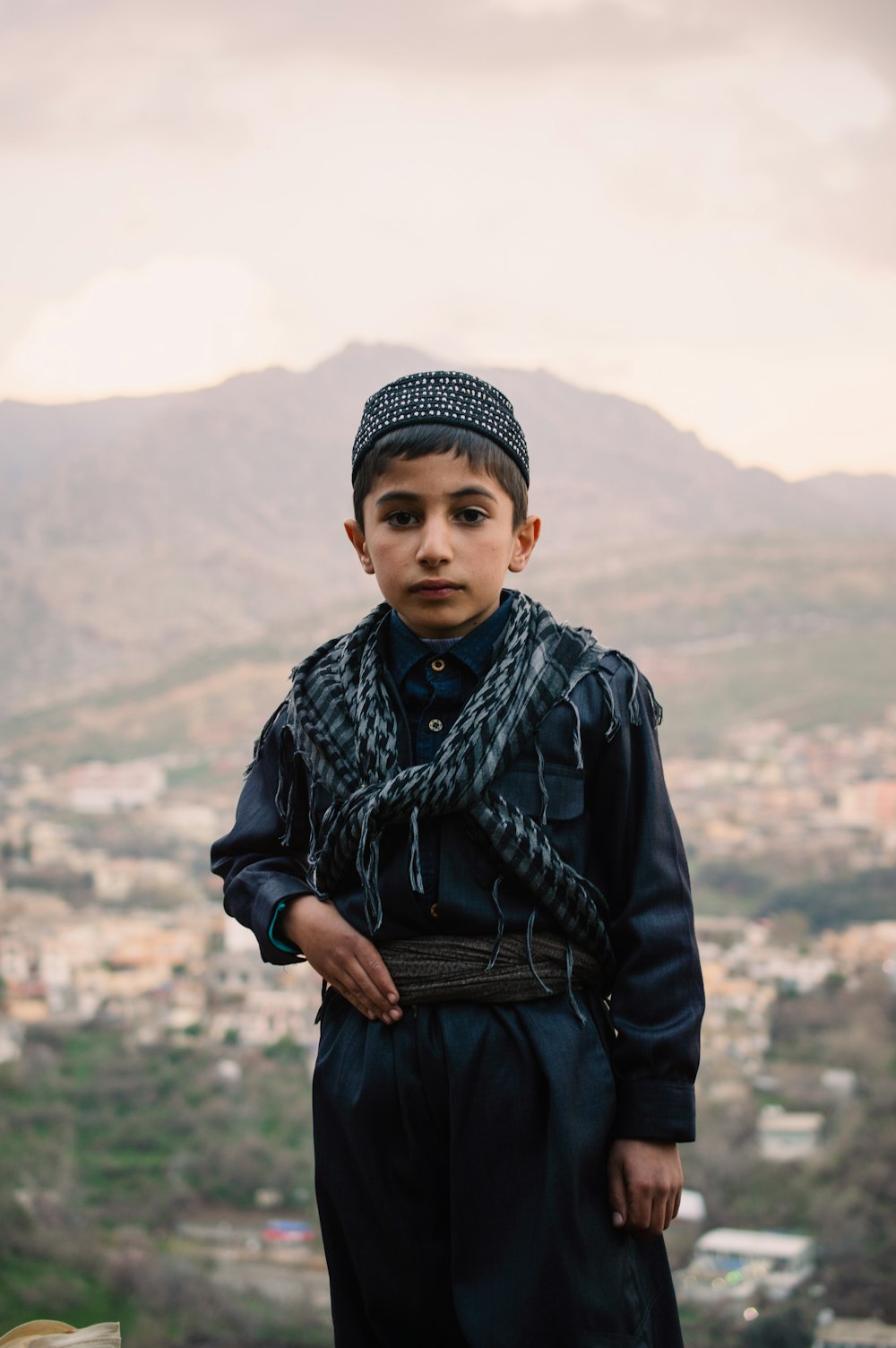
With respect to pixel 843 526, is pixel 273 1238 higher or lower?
lower

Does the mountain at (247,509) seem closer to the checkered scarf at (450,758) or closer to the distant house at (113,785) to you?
the distant house at (113,785)

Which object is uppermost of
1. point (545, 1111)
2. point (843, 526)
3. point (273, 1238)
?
point (843, 526)

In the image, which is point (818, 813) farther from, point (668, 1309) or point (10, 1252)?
point (668, 1309)

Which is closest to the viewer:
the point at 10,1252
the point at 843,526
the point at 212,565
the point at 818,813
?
the point at 10,1252

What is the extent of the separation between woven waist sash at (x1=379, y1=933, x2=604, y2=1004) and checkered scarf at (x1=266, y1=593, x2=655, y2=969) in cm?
3

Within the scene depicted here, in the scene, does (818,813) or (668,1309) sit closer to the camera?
(668,1309)

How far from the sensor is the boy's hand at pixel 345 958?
1.12 meters

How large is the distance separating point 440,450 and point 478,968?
446mm

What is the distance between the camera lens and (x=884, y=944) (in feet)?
64.6

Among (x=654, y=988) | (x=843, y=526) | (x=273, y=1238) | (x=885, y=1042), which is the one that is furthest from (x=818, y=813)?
(x=654, y=988)

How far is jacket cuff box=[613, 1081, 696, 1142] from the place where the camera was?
1.09 metres

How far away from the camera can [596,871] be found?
117cm

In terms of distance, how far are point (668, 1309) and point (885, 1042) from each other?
1691 cm

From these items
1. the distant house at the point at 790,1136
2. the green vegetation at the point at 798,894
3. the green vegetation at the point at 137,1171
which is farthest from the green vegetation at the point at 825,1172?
the green vegetation at the point at 137,1171
